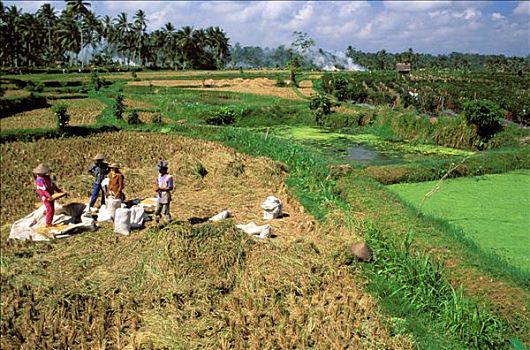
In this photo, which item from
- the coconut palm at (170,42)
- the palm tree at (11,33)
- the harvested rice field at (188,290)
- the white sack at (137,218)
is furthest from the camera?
the coconut palm at (170,42)

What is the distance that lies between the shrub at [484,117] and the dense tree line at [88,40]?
43.5m

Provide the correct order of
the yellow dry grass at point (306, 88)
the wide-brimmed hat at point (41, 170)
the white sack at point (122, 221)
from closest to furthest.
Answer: the wide-brimmed hat at point (41, 170), the white sack at point (122, 221), the yellow dry grass at point (306, 88)

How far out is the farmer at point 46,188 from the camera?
673cm

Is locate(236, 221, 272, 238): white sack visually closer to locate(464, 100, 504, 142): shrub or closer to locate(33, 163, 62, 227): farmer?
locate(33, 163, 62, 227): farmer

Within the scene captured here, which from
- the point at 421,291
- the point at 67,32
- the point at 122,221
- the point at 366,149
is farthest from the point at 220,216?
the point at 67,32

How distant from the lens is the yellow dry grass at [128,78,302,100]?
2921 centimetres

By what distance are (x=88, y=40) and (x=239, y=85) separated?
115 ft

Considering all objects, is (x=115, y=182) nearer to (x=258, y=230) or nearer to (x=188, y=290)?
(x=258, y=230)

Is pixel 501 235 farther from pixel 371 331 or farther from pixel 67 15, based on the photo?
pixel 67 15

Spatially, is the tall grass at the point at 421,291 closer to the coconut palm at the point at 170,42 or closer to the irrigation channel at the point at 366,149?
the irrigation channel at the point at 366,149

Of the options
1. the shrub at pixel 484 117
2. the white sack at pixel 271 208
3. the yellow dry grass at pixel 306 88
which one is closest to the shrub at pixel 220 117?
the shrub at pixel 484 117

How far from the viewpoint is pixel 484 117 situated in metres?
14.8

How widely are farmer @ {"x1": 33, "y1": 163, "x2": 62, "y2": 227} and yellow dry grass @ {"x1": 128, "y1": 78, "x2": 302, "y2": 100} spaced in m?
20.8

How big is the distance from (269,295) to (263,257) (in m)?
0.78
